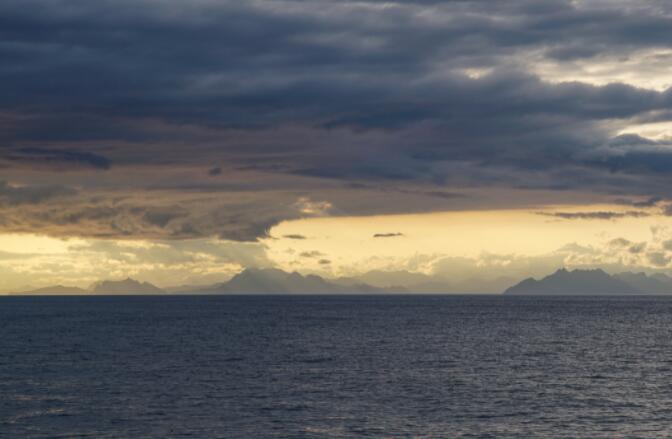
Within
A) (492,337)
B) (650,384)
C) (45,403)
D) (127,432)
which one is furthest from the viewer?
(492,337)

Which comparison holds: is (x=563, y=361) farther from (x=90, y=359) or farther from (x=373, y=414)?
(x=90, y=359)

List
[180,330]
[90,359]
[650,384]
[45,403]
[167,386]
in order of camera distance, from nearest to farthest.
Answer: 1. [45,403]
2. [167,386]
3. [650,384]
4. [90,359]
5. [180,330]

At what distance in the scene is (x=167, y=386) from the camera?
8581 centimetres

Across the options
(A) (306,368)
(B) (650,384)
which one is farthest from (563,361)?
(A) (306,368)

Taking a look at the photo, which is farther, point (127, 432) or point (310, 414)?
point (310, 414)

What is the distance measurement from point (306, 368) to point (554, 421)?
43145mm

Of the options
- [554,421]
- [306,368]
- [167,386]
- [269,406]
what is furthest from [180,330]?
[554,421]

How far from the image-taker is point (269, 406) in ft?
246

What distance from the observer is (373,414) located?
70.5 metres

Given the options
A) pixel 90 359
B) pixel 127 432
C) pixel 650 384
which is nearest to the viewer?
pixel 127 432

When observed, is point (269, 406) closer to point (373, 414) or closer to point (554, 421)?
point (373, 414)

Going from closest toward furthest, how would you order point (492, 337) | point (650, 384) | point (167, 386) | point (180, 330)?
1. point (167, 386)
2. point (650, 384)
3. point (492, 337)
4. point (180, 330)

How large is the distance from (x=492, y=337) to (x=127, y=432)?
374 ft

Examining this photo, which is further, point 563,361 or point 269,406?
point 563,361
